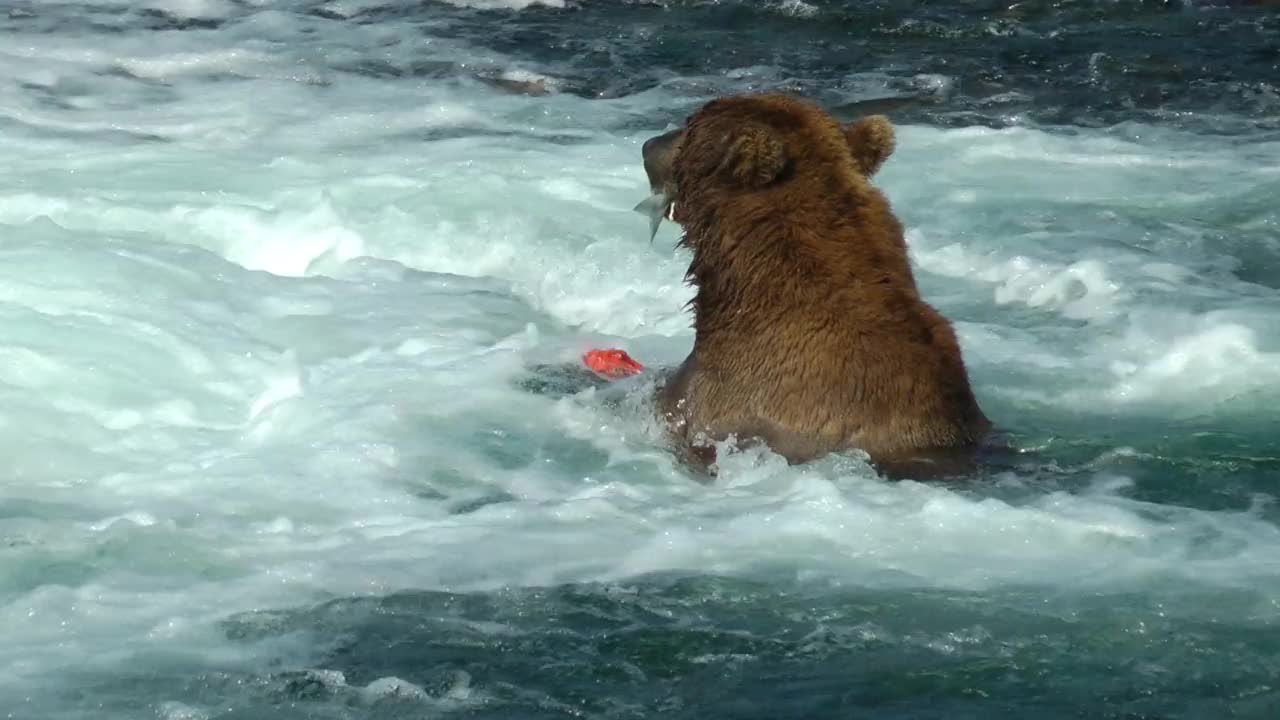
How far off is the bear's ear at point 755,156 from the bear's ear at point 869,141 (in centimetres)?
30

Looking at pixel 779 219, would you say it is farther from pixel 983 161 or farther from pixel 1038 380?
pixel 983 161

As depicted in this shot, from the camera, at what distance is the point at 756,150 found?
19.3 ft

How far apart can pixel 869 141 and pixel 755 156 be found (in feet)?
1.42

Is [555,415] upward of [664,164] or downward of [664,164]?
downward

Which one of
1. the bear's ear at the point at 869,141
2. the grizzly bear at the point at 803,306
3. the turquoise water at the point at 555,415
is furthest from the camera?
the bear's ear at the point at 869,141

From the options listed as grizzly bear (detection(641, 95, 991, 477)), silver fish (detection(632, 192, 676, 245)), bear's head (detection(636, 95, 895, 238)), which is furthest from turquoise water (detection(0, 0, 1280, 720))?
bear's head (detection(636, 95, 895, 238))

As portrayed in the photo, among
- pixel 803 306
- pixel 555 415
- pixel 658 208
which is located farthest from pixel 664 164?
pixel 555 415

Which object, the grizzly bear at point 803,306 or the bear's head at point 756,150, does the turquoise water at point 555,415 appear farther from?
the bear's head at point 756,150

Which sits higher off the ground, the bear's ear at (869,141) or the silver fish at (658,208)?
the bear's ear at (869,141)

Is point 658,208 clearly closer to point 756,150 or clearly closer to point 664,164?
point 664,164

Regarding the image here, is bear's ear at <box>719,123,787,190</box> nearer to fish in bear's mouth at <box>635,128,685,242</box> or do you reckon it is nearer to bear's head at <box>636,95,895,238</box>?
bear's head at <box>636,95,895,238</box>

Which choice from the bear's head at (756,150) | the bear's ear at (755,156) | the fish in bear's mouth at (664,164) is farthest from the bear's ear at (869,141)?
the fish in bear's mouth at (664,164)

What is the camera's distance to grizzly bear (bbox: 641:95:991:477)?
5.66m

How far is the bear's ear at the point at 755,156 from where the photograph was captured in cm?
588
